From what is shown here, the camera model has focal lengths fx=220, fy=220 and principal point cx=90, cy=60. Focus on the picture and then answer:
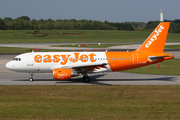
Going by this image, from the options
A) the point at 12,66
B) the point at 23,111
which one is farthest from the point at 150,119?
the point at 12,66

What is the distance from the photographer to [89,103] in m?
17.2

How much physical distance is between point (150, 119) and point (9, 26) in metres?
184

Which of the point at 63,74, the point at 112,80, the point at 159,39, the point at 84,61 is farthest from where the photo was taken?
the point at 112,80

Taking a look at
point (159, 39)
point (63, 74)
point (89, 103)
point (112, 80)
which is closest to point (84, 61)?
point (63, 74)

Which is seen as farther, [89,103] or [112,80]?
[112,80]

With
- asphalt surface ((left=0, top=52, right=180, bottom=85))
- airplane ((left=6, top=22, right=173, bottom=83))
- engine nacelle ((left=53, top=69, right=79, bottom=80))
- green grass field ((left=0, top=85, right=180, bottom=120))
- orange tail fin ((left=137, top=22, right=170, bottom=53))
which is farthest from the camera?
orange tail fin ((left=137, top=22, right=170, bottom=53))

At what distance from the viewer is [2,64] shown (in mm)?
41625

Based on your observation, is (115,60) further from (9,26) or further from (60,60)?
(9,26)

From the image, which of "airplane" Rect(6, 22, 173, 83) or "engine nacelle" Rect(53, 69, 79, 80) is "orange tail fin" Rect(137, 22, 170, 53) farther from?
"engine nacelle" Rect(53, 69, 79, 80)

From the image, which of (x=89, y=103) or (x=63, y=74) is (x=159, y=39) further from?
(x=89, y=103)

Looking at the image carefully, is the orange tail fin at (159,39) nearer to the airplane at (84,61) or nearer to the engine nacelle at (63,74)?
the airplane at (84,61)

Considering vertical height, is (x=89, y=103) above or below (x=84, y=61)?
below

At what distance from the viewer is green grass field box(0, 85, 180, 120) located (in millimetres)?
14114

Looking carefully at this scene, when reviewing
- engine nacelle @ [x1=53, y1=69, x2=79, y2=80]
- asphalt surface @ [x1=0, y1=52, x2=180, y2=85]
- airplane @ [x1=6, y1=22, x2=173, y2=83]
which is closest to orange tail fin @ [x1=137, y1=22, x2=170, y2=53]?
airplane @ [x1=6, y1=22, x2=173, y2=83]
